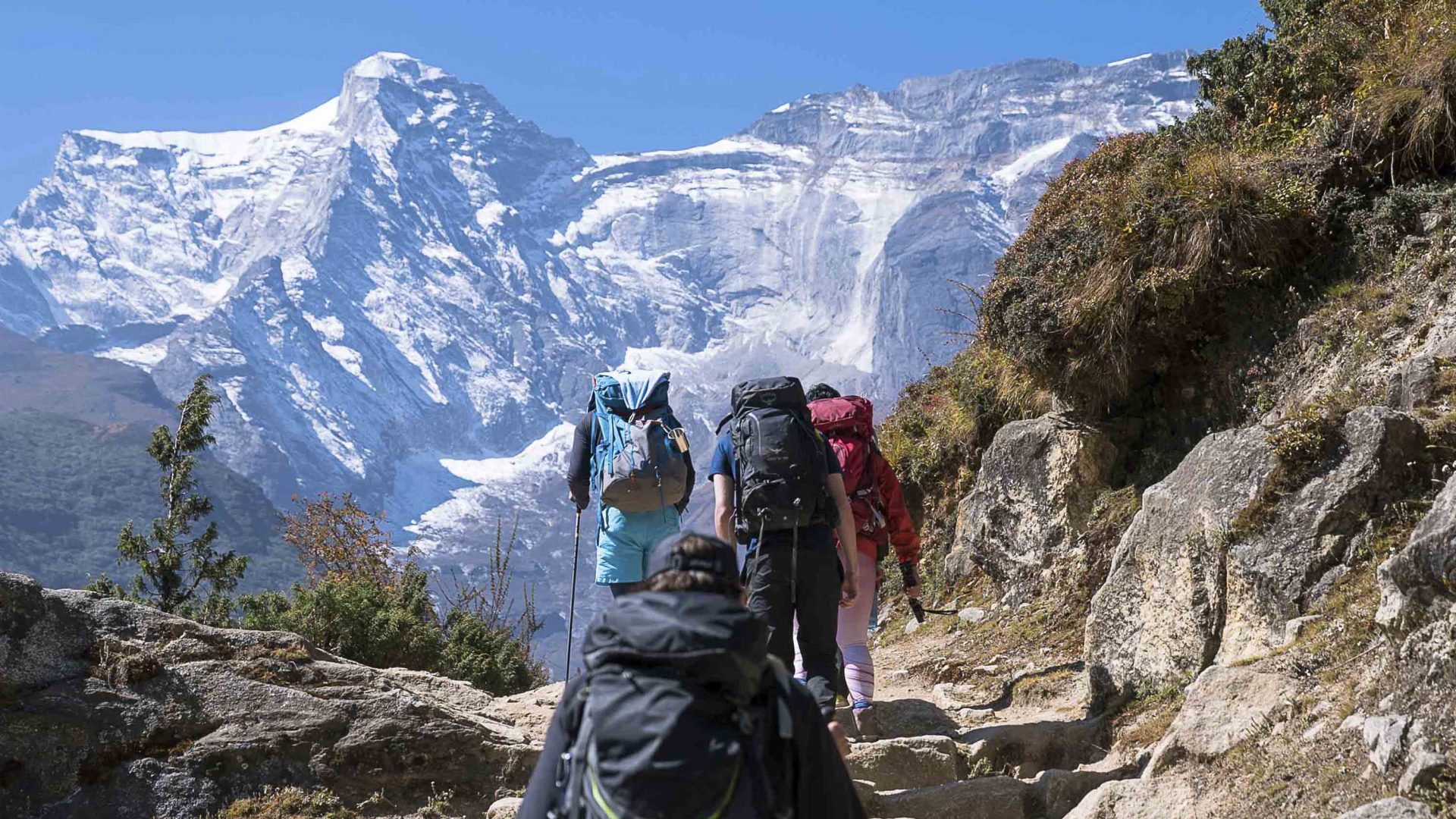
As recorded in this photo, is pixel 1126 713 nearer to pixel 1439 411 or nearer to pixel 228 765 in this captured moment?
pixel 1439 411

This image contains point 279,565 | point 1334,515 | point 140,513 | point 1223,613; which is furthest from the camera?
point 140,513

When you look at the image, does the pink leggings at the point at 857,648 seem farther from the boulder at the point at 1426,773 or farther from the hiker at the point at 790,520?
the boulder at the point at 1426,773

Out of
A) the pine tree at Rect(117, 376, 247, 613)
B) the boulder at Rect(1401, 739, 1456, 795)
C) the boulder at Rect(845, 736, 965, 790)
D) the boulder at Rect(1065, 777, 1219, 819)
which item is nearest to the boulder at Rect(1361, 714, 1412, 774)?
the boulder at Rect(1401, 739, 1456, 795)

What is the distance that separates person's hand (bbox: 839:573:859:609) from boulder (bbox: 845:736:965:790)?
2.35ft

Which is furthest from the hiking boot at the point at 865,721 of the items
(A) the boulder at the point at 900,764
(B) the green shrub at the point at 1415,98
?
(B) the green shrub at the point at 1415,98

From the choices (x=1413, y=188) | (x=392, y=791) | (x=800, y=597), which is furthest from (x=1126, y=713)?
(x=1413, y=188)

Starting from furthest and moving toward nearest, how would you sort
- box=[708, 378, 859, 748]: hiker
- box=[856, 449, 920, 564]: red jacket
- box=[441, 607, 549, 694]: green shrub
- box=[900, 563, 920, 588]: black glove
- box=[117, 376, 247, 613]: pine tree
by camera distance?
box=[117, 376, 247, 613]: pine tree < box=[441, 607, 549, 694]: green shrub < box=[900, 563, 920, 588]: black glove < box=[856, 449, 920, 564]: red jacket < box=[708, 378, 859, 748]: hiker

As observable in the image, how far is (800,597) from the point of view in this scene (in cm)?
557

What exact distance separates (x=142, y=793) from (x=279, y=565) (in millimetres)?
177043

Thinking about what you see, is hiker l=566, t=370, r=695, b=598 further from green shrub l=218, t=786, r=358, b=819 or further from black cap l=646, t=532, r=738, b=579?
black cap l=646, t=532, r=738, b=579

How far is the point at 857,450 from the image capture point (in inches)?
258

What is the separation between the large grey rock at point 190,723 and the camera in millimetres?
5257

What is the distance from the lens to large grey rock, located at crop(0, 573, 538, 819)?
526cm

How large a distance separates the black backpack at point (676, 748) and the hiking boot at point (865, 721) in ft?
11.9
